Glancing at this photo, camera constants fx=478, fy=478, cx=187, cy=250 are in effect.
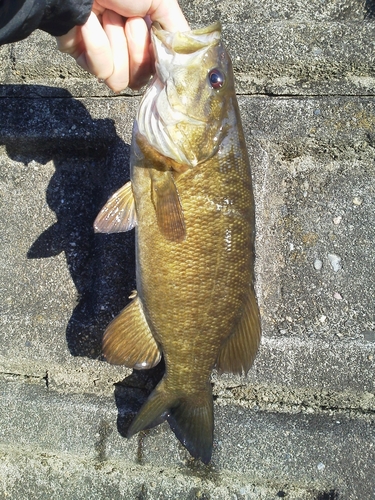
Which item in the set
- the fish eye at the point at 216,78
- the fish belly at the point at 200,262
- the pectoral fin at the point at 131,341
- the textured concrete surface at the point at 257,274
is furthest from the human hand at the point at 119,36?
the pectoral fin at the point at 131,341

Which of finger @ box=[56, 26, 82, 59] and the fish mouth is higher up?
finger @ box=[56, 26, 82, 59]

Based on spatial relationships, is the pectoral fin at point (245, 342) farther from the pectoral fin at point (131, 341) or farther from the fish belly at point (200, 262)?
the pectoral fin at point (131, 341)

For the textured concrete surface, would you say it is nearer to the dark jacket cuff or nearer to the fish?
the fish

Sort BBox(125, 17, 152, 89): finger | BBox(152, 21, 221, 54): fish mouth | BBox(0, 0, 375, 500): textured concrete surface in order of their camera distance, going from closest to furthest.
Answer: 1. BBox(152, 21, 221, 54): fish mouth
2. BBox(125, 17, 152, 89): finger
3. BBox(0, 0, 375, 500): textured concrete surface

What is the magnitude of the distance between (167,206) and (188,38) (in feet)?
2.36

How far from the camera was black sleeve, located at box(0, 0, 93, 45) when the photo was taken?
1.82m

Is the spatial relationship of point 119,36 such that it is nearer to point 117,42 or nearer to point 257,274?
point 117,42

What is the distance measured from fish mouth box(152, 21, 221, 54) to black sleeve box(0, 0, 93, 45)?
1.04 ft

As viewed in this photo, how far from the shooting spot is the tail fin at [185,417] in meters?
2.27

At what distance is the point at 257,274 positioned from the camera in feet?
8.53

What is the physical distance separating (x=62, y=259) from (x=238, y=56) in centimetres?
156

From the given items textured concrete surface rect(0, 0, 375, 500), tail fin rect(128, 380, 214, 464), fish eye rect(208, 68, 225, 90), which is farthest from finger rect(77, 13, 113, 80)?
tail fin rect(128, 380, 214, 464)

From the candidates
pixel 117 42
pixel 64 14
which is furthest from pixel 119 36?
pixel 64 14

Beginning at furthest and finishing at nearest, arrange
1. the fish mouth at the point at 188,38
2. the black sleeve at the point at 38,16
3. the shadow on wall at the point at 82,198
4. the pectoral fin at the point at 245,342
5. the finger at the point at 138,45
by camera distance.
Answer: the shadow on wall at the point at 82,198
the pectoral fin at the point at 245,342
the finger at the point at 138,45
the fish mouth at the point at 188,38
the black sleeve at the point at 38,16
